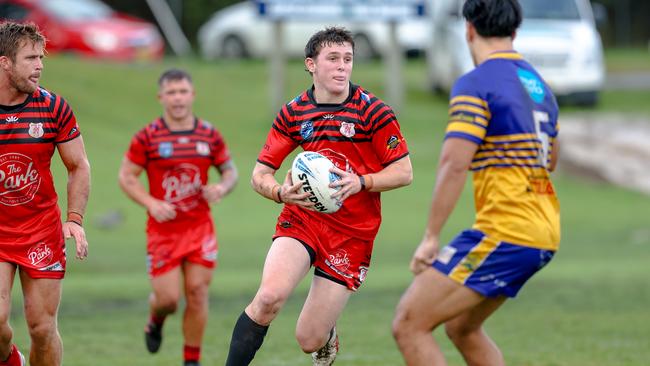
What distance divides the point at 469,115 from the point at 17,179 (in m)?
2.79

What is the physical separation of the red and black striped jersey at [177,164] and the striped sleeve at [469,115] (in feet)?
11.9

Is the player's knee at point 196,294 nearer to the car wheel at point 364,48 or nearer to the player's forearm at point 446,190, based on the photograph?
the player's forearm at point 446,190

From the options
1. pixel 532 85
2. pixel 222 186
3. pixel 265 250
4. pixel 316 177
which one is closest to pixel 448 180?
pixel 532 85

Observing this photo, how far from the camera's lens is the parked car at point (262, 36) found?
29953 mm

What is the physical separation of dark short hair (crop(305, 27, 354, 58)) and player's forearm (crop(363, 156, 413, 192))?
796 millimetres

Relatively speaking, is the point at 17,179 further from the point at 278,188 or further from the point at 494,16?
the point at 494,16

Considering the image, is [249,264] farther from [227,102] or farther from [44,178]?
[227,102]

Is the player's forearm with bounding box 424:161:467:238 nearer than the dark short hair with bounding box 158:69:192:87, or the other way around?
the player's forearm with bounding box 424:161:467:238

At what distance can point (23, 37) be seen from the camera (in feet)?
21.8

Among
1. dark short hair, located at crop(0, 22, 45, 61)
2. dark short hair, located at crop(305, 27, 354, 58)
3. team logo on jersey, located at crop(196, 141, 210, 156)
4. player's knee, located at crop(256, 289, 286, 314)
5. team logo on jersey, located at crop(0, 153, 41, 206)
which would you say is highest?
dark short hair, located at crop(0, 22, 45, 61)

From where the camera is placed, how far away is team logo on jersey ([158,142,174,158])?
29.3 ft

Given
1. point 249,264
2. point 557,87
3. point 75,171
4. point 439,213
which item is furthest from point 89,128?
point 439,213

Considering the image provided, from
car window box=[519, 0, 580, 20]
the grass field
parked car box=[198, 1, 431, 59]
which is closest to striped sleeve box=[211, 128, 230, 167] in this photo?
the grass field

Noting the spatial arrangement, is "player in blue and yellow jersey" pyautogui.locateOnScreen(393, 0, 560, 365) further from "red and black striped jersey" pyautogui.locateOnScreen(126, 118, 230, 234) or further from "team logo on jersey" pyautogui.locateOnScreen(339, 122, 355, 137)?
"red and black striped jersey" pyautogui.locateOnScreen(126, 118, 230, 234)
